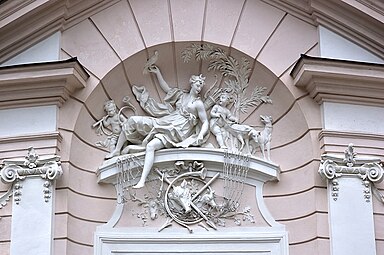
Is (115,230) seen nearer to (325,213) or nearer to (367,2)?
(325,213)

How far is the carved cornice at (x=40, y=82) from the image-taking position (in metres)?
8.39

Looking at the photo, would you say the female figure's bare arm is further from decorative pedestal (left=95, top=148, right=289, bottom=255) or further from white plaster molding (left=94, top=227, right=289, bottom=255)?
white plaster molding (left=94, top=227, right=289, bottom=255)

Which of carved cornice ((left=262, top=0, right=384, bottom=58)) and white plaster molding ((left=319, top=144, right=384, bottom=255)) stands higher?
carved cornice ((left=262, top=0, right=384, bottom=58))

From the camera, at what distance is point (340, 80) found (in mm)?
8523

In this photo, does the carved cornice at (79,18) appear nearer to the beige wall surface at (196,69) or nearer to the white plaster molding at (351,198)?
the beige wall surface at (196,69)

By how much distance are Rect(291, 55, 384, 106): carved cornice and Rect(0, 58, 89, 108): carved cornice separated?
2.04 metres

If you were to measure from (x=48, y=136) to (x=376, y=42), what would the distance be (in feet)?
10.5

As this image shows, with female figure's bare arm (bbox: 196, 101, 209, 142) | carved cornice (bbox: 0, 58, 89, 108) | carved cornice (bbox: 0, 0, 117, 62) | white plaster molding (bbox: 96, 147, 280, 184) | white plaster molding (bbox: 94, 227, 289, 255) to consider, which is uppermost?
carved cornice (bbox: 0, 0, 117, 62)

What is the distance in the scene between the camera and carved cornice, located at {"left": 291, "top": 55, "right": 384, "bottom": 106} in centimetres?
846

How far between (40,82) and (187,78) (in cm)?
148

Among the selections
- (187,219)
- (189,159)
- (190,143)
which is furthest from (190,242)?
(190,143)

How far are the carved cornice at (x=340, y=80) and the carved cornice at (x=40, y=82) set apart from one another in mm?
2042

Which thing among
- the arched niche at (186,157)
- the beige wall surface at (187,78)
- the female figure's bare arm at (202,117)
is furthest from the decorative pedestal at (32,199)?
the female figure's bare arm at (202,117)

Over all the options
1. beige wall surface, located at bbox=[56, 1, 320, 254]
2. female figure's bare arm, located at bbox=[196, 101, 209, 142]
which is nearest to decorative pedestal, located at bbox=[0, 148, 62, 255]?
beige wall surface, located at bbox=[56, 1, 320, 254]
